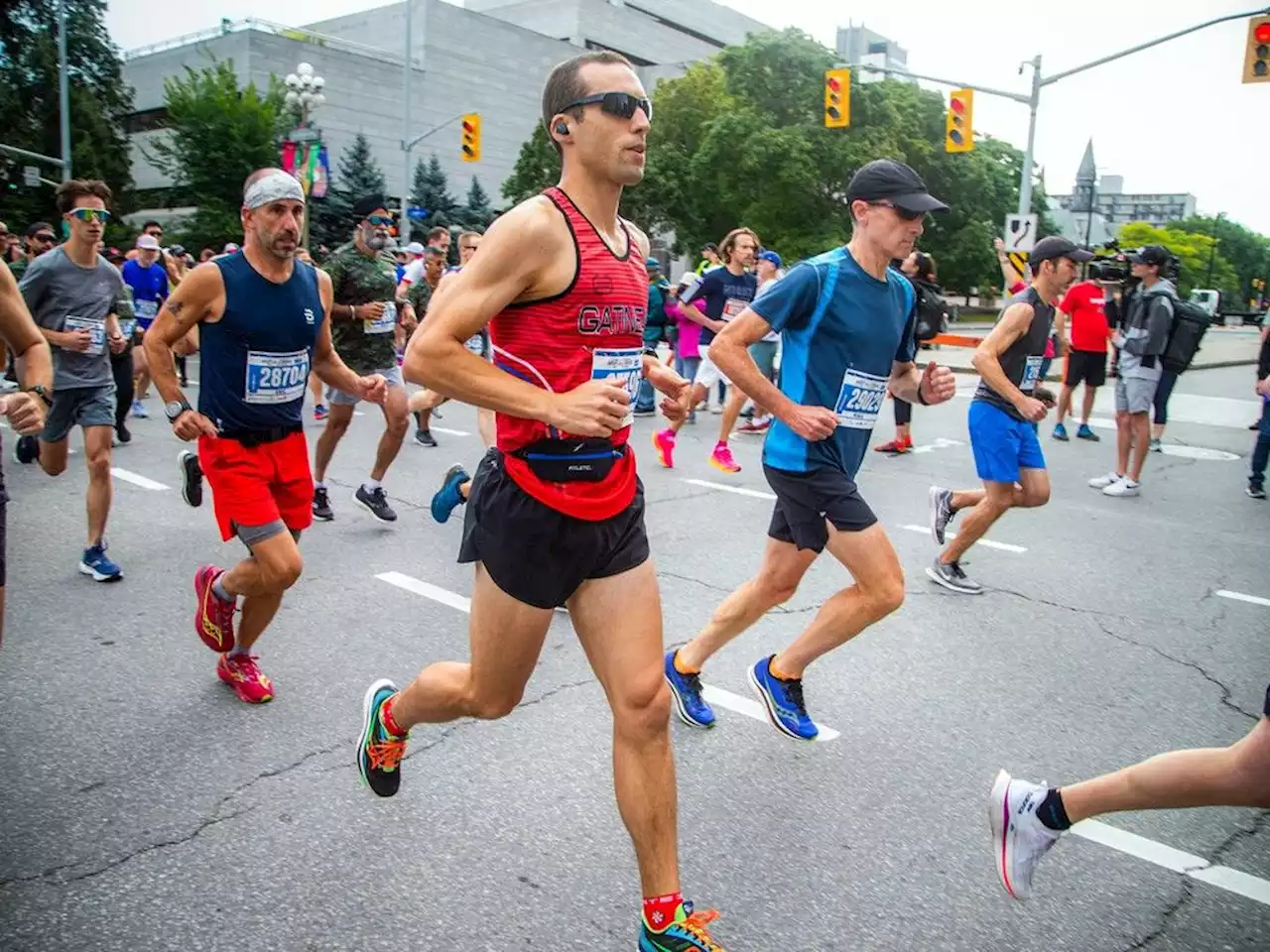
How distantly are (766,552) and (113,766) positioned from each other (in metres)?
2.44

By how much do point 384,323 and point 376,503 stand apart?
1644 millimetres

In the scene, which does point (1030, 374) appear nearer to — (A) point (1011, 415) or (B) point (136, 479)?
(A) point (1011, 415)

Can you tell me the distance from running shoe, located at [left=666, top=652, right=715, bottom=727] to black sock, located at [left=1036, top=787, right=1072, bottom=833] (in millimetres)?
1431

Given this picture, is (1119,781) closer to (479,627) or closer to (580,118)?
(479,627)

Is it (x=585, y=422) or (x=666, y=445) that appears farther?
(x=666, y=445)

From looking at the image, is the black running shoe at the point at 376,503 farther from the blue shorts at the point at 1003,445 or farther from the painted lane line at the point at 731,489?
the blue shorts at the point at 1003,445

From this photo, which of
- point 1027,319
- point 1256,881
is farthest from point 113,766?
point 1027,319

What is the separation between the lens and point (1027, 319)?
5.80 meters

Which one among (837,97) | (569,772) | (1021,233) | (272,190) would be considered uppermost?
(837,97)

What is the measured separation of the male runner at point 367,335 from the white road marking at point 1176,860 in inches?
201

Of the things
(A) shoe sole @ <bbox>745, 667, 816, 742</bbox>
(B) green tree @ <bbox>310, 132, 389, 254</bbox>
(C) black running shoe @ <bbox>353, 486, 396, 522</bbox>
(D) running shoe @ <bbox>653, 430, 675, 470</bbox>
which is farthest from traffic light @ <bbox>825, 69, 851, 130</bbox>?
(B) green tree @ <bbox>310, 132, 389, 254</bbox>

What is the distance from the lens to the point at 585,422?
7.53 feet

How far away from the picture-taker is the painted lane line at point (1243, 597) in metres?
6.00

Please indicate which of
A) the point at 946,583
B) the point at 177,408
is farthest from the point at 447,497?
the point at 946,583
